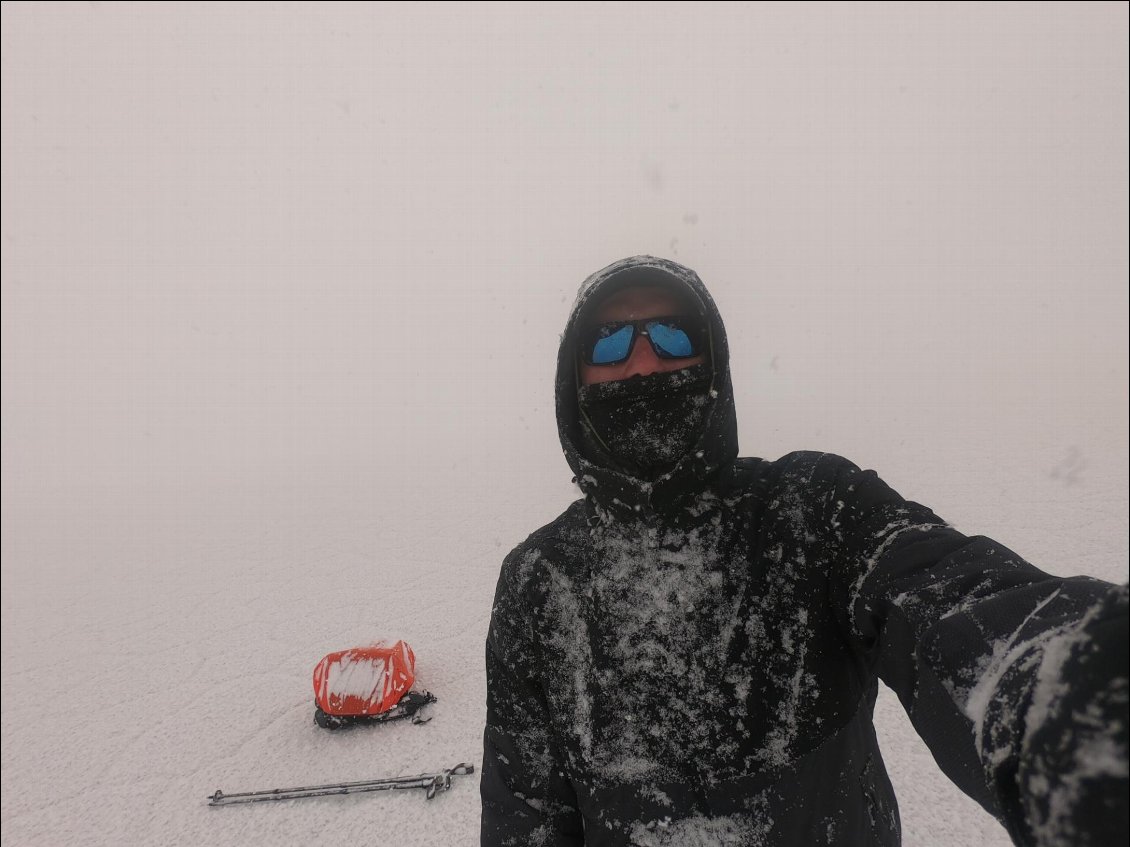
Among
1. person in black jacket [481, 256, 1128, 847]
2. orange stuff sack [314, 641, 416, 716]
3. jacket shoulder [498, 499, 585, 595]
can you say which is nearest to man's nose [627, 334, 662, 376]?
person in black jacket [481, 256, 1128, 847]

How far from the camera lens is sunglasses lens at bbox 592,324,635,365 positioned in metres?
1.51

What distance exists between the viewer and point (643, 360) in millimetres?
1491

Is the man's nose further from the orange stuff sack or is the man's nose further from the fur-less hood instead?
the orange stuff sack

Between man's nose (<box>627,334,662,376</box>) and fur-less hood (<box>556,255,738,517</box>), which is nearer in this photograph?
fur-less hood (<box>556,255,738,517</box>)

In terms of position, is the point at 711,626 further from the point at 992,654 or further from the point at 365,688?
the point at 365,688

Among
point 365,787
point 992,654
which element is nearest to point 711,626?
point 992,654

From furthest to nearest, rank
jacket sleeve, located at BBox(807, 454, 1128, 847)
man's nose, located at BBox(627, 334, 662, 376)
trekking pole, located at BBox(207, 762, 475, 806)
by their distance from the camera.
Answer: trekking pole, located at BBox(207, 762, 475, 806) → man's nose, located at BBox(627, 334, 662, 376) → jacket sleeve, located at BBox(807, 454, 1128, 847)

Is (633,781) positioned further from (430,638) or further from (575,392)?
(430,638)

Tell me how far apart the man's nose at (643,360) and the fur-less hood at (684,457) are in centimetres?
17

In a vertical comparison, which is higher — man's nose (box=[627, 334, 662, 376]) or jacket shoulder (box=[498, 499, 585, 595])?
man's nose (box=[627, 334, 662, 376])

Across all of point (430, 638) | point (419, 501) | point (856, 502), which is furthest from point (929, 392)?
point (856, 502)

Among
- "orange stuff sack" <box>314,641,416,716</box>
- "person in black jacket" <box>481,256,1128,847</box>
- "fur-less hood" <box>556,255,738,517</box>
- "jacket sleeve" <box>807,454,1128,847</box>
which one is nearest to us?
"jacket sleeve" <box>807,454,1128,847</box>

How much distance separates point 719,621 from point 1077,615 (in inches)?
24.3

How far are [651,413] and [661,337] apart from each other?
0.24 meters
